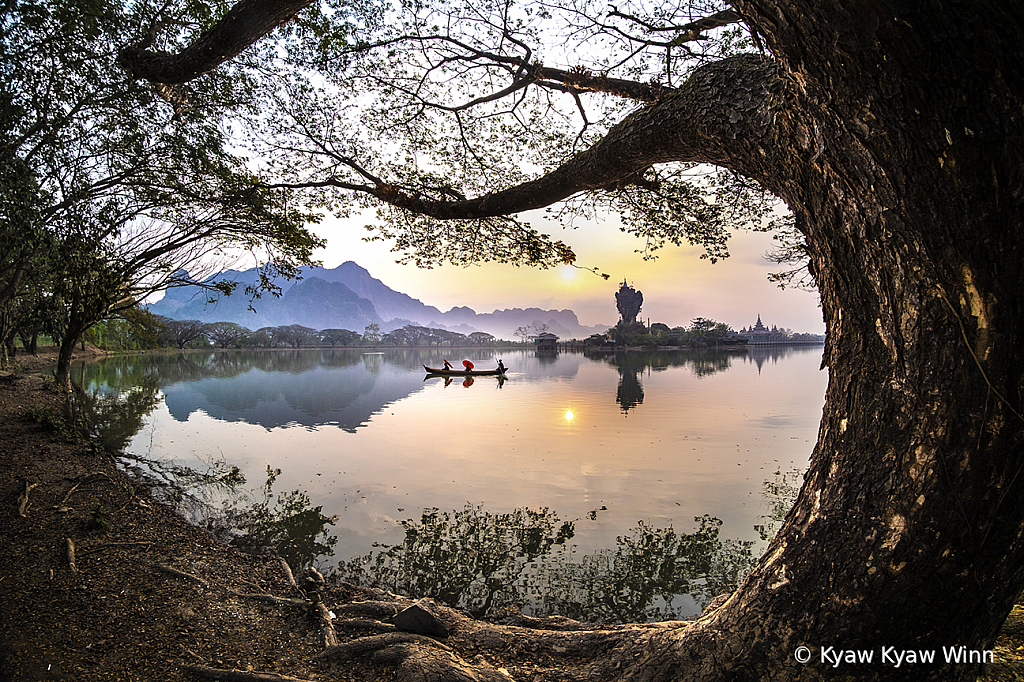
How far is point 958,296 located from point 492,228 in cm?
520

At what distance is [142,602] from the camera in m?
3.49

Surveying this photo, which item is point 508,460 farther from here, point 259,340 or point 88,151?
point 259,340

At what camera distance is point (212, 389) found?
18.0m

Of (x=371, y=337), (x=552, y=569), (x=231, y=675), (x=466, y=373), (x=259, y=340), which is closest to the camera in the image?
(x=231, y=675)

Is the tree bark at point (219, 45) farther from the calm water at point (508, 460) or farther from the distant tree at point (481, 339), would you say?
the distant tree at point (481, 339)

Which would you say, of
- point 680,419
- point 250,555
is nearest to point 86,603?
point 250,555

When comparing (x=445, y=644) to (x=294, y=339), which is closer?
(x=445, y=644)

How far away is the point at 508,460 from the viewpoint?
823 cm

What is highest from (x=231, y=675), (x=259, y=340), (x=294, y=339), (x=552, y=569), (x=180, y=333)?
(x=180, y=333)

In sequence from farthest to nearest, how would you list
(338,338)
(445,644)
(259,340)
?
(338,338) < (259,340) < (445,644)

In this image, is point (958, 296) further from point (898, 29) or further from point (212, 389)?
point (212, 389)

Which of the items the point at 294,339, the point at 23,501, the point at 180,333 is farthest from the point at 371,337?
the point at 23,501

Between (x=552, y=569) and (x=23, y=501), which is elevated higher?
(x=23, y=501)

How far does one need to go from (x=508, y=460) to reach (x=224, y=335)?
68.8 meters
